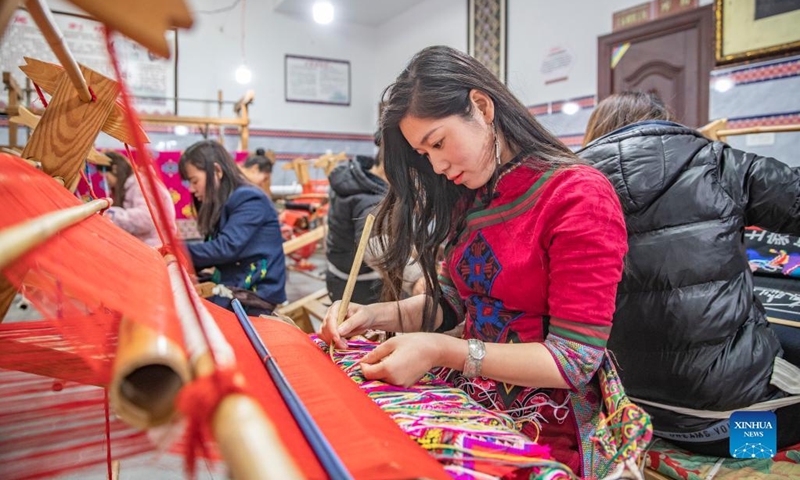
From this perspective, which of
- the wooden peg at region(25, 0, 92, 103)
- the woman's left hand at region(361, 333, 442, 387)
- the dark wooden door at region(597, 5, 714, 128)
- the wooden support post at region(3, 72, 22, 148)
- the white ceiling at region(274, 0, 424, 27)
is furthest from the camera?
the white ceiling at region(274, 0, 424, 27)

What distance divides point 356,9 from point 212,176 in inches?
245

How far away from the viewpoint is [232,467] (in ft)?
1.01

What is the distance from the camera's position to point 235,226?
238 centimetres

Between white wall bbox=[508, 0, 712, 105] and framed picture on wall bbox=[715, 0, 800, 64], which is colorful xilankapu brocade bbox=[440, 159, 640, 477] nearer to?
framed picture on wall bbox=[715, 0, 800, 64]

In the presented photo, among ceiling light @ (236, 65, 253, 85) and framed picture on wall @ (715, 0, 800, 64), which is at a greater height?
ceiling light @ (236, 65, 253, 85)

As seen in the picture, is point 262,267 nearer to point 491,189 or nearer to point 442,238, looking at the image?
point 442,238

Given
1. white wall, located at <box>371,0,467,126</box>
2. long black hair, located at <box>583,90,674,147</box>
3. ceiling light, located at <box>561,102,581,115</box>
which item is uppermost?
white wall, located at <box>371,0,467,126</box>

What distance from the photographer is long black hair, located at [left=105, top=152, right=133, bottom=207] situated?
138 inches

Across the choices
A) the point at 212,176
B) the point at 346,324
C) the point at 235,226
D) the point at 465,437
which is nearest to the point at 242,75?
the point at 212,176

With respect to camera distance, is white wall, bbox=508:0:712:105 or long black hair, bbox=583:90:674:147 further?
white wall, bbox=508:0:712:105

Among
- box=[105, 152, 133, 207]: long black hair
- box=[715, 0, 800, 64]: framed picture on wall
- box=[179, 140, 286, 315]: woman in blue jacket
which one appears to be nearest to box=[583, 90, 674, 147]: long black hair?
box=[179, 140, 286, 315]: woman in blue jacket

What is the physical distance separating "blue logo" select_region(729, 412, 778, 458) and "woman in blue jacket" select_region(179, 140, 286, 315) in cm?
174

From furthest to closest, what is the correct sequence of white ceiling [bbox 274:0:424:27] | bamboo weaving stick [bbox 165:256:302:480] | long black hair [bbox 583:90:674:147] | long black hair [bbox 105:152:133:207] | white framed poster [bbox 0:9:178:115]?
white ceiling [bbox 274:0:424:27] → white framed poster [bbox 0:9:178:115] → long black hair [bbox 105:152:133:207] → long black hair [bbox 583:90:674:147] → bamboo weaving stick [bbox 165:256:302:480]

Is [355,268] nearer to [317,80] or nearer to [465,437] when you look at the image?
[465,437]
